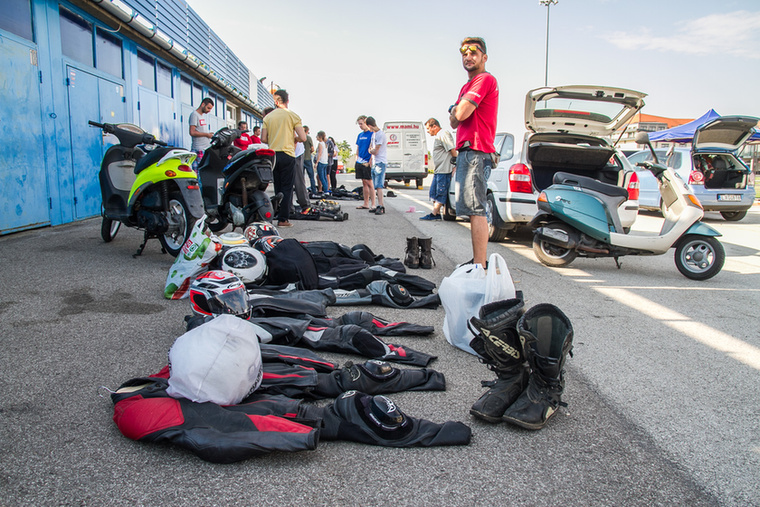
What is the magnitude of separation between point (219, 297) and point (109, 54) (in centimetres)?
865

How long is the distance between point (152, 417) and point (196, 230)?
2497 mm

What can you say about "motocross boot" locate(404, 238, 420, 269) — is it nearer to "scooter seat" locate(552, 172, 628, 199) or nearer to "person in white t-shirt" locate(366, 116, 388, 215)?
"scooter seat" locate(552, 172, 628, 199)

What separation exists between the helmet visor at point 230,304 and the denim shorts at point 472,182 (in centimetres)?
263

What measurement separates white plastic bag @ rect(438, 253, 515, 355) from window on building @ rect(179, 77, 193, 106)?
1345 centimetres

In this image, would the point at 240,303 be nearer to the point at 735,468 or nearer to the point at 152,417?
the point at 152,417

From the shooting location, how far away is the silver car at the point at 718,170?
11553 mm

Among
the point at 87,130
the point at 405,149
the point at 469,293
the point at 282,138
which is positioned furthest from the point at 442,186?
the point at 405,149

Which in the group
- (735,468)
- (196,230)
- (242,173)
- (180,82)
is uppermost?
(180,82)

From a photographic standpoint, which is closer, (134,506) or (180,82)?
(134,506)

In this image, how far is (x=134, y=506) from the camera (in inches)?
64.1

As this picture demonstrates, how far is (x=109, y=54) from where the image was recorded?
9.47 m

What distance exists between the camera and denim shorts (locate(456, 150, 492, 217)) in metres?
4.96

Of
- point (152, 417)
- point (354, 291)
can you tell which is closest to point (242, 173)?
point (354, 291)

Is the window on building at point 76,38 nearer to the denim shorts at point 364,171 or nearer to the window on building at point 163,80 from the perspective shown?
the window on building at point 163,80
